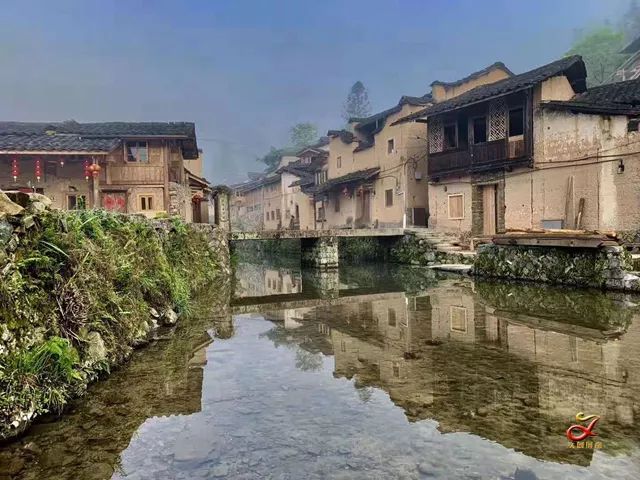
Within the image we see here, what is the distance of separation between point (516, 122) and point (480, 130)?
7.03 ft

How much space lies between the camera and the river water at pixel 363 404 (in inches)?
169

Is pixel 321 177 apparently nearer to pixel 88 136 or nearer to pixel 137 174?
pixel 137 174

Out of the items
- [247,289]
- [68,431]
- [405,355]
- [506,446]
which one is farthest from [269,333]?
[247,289]

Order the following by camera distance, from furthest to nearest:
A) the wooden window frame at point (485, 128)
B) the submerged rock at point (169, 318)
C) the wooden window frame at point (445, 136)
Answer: the wooden window frame at point (445, 136) < the wooden window frame at point (485, 128) < the submerged rock at point (169, 318)

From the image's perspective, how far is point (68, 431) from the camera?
493cm

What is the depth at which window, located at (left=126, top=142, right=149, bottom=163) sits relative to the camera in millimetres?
24234

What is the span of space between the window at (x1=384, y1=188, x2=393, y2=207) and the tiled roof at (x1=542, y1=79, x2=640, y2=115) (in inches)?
452

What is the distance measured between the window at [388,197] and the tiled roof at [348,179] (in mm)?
1633

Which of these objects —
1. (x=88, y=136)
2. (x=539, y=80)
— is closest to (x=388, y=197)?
(x=539, y=80)

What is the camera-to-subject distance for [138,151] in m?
24.3

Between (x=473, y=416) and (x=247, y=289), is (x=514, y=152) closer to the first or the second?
(x=247, y=289)

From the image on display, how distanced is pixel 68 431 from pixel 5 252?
2175mm

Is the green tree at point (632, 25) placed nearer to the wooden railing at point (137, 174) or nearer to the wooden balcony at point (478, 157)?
the wooden balcony at point (478, 157)

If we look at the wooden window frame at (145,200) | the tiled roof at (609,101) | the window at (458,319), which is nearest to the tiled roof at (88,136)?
the wooden window frame at (145,200)
